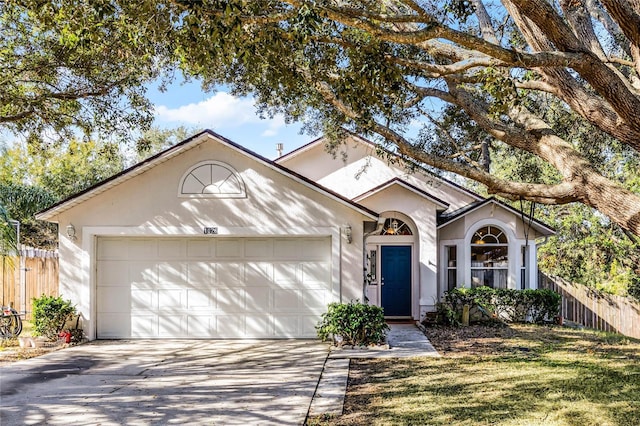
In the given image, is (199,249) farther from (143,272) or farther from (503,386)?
(503,386)

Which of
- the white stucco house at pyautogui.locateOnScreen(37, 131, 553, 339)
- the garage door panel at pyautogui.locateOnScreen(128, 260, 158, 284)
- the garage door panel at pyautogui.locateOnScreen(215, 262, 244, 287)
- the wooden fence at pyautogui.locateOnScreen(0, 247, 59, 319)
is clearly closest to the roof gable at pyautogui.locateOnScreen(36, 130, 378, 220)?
the white stucco house at pyautogui.locateOnScreen(37, 131, 553, 339)

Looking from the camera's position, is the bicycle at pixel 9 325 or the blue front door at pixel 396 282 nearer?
the bicycle at pixel 9 325

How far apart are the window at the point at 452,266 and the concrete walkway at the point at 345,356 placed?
2.25 m

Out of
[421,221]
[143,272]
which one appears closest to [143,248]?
[143,272]

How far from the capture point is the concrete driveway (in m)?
6.96

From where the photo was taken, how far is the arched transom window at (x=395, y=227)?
54.8ft

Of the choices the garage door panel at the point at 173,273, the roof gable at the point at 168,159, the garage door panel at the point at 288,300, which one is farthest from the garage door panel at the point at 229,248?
the roof gable at the point at 168,159

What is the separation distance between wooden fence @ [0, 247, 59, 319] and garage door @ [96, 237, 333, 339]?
3953 mm

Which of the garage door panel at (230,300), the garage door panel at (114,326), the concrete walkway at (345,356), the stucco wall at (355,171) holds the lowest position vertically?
the concrete walkway at (345,356)

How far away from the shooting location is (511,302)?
15.9m

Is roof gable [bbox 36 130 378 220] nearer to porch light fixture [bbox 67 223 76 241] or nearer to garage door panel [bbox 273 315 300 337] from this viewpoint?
porch light fixture [bbox 67 223 76 241]

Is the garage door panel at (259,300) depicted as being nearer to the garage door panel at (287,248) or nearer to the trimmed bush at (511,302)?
the garage door panel at (287,248)

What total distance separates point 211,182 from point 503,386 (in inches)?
303

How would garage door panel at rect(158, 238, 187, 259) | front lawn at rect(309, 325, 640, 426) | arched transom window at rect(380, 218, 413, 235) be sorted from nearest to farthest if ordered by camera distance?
1. front lawn at rect(309, 325, 640, 426)
2. garage door panel at rect(158, 238, 187, 259)
3. arched transom window at rect(380, 218, 413, 235)
